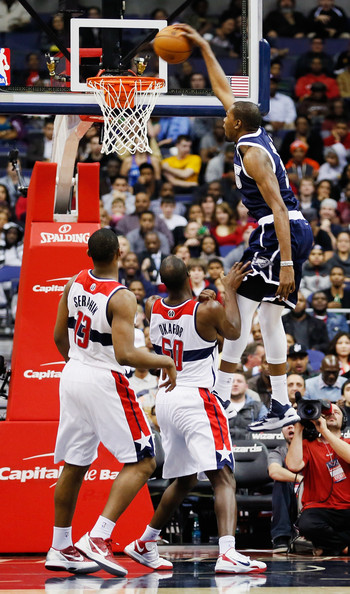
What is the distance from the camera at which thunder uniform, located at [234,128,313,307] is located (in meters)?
7.62

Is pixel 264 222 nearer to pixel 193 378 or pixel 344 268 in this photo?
pixel 193 378

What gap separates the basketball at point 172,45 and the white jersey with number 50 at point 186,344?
1840 millimetres

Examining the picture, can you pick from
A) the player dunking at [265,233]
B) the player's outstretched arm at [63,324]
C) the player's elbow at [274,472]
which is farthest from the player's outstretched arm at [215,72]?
the player's elbow at [274,472]

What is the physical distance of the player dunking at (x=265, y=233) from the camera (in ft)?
24.3

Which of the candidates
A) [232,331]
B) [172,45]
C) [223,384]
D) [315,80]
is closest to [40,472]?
[223,384]

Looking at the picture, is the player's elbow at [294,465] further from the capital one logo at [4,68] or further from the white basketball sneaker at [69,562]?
the capital one logo at [4,68]

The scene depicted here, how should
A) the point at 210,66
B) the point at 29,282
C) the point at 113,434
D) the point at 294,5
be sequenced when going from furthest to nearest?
1. the point at 294,5
2. the point at 29,282
3. the point at 210,66
4. the point at 113,434

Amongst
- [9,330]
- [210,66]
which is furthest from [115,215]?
[210,66]

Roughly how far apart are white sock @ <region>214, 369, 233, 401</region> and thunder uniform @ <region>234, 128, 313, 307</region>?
27.0 inches

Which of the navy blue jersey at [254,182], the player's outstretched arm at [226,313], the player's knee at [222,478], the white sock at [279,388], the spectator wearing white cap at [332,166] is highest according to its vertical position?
the spectator wearing white cap at [332,166]

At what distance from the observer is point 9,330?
46.1 feet

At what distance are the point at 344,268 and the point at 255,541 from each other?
558 centimetres

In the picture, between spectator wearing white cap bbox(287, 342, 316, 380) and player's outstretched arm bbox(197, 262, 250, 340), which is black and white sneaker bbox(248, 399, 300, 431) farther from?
spectator wearing white cap bbox(287, 342, 316, 380)

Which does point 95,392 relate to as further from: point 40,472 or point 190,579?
point 40,472
